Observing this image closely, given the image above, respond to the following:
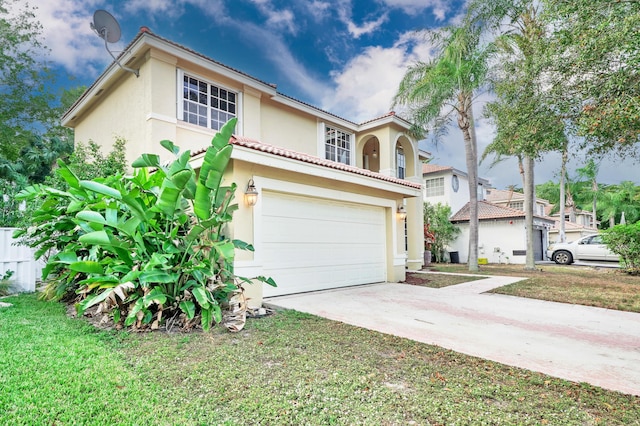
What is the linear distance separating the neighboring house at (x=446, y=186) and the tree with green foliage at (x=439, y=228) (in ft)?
11.5

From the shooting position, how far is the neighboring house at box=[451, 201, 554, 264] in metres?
20.3

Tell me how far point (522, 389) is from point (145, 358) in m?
3.87

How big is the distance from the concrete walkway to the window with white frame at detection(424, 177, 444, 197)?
16978mm

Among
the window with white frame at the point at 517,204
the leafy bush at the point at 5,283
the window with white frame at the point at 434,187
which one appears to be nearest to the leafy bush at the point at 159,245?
the leafy bush at the point at 5,283

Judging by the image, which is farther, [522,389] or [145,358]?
[145,358]

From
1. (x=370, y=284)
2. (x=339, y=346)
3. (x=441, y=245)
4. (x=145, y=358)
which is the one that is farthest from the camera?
(x=441, y=245)

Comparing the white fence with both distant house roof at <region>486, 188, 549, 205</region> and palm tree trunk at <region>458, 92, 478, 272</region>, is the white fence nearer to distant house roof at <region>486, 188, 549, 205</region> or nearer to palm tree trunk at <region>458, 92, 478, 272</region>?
palm tree trunk at <region>458, 92, 478, 272</region>

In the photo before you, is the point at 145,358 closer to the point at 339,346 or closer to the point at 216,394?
the point at 216,394

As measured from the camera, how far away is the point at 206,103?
10.1m

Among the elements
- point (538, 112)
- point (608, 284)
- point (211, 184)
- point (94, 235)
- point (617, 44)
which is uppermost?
point (617, 44)

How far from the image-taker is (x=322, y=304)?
6855 mm

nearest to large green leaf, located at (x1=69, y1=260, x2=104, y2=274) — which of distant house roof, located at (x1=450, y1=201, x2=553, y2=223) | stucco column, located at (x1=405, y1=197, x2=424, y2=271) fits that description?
stucco column, located at (x1=405, y1=197, x2=424, y2=271)

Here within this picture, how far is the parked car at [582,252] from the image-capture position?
697 inches

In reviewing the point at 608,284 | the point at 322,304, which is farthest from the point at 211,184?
the point at 608,284
